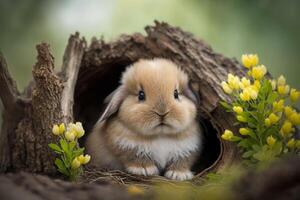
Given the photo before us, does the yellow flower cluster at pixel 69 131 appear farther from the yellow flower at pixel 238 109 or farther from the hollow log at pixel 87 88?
the yellow flower at pixel 238 109

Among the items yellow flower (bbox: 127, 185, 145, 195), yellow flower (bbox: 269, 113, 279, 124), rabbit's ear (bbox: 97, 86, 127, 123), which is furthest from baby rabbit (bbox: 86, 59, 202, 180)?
yellow flower (bbox: 127, 185, 145, 195)

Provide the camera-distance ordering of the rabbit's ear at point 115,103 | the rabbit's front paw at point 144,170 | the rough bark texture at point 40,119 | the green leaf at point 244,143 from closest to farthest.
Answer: the green leaf at point 244,143
the rough bark texture at point 40,119
the rabbit's front paw at point 144,170
the rabbit's ear at point 115,103

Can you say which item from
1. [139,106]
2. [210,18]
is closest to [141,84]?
[139,106]

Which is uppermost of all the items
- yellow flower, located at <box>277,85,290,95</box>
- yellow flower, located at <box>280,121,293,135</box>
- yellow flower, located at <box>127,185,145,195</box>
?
yellow flower, located at <box>277,85,290,95</box>

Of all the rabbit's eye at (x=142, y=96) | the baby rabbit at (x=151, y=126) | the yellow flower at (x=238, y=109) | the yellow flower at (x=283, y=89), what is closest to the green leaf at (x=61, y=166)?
the baby rabbit at (x=151, y=126)

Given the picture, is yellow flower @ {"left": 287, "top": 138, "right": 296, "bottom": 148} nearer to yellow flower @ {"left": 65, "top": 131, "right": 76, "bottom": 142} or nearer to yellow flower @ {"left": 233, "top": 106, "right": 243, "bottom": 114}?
yellow flower @ {"left": 233, "top": 106, "right": 243, "bottom": 114}

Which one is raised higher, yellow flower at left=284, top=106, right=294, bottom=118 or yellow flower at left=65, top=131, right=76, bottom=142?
yellow flower at left=284, top=106, right=294, bottom=118
